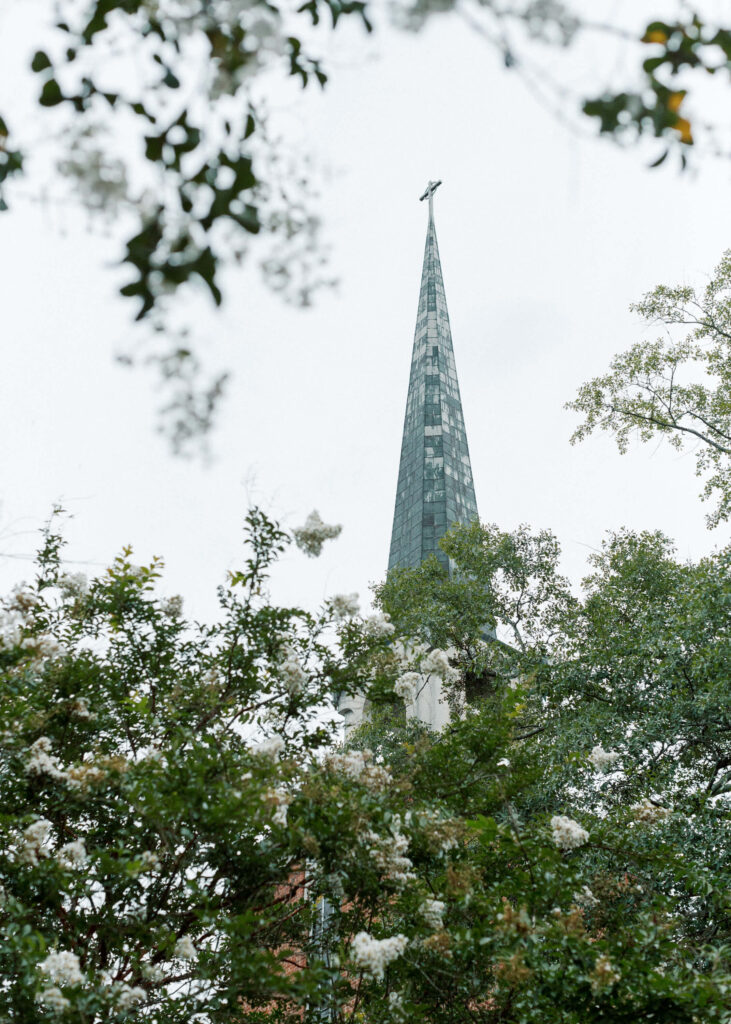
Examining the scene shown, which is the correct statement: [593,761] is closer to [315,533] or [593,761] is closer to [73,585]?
[315,533]

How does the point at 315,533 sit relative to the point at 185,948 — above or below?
above

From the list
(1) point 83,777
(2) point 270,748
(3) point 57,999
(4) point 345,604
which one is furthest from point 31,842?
(4) point 345,604

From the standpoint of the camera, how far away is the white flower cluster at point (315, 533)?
21.1 feet

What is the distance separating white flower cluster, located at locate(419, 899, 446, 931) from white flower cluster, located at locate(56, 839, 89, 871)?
2402 millimetres

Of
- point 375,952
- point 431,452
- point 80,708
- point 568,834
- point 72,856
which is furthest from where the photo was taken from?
point 431,452

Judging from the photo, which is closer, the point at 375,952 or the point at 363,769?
the point at 375,952

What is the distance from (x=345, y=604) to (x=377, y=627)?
13.8 inches

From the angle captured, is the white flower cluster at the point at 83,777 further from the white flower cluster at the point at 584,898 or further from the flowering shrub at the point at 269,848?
the white flower cluster at the point at 584,898

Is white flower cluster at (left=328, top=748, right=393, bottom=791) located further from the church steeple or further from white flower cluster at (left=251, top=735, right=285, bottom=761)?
the church steeple

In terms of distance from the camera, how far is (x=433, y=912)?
17.3 ft

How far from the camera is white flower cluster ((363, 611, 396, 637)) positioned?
6621 mm

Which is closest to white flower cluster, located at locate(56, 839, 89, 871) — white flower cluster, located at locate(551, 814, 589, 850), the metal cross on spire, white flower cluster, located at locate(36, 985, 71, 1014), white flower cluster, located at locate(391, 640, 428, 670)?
white flower cluster, located at locate(36, 985, 71, 1014)

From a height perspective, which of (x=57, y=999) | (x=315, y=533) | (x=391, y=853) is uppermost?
(x=315, y=533)

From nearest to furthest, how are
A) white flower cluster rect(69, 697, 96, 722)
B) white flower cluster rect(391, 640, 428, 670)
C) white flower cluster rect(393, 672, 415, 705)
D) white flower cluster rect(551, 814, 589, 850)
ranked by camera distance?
white flower cluster rect(551, 814, 589, 850) → white flower cluster rect(69, 697, 96, 722) → white flower cluster rect(393, 672, 415, 705) → white flower cluster rect(391, 640, 428, 670)
